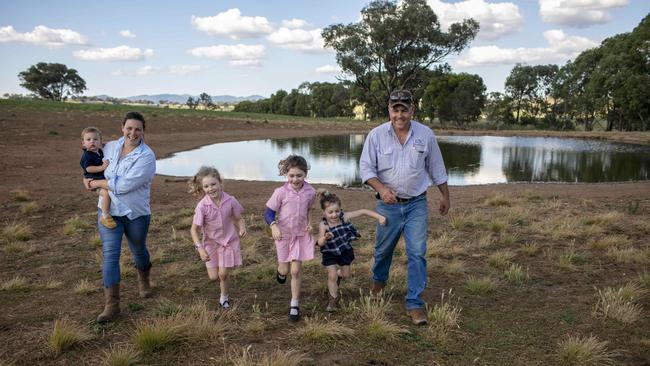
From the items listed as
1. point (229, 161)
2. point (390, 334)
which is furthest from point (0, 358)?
point (229, 161)

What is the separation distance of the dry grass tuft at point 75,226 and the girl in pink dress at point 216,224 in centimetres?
432

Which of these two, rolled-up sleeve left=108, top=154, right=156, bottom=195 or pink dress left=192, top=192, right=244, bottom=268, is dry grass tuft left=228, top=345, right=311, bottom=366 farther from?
rolled-up sleeve left=108, top=154, right=156, bottom=195

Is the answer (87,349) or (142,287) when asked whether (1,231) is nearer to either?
(142,287)

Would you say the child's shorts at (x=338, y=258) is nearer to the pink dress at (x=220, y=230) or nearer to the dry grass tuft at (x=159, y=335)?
the pink dress at (x=220, y=230)

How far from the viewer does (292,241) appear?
458cm

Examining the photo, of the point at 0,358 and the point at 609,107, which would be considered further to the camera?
the point at 609,107

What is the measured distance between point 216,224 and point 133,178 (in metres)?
0.89

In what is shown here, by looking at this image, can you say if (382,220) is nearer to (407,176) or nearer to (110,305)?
(407,176)

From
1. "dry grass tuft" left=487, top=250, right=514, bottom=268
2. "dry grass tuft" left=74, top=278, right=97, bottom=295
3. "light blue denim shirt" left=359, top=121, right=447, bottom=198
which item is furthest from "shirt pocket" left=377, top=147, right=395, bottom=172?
"dry grass tuft" left=74, top=278, right=97, bottom=295

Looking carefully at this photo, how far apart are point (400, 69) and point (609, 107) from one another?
2812cm

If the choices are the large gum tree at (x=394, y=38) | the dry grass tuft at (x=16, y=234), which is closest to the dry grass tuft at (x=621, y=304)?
the dry grass tuft at (x=16, y=234)

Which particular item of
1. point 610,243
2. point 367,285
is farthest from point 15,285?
point 610,243

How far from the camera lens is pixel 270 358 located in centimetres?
361

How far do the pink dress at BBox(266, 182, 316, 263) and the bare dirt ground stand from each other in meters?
0.66
